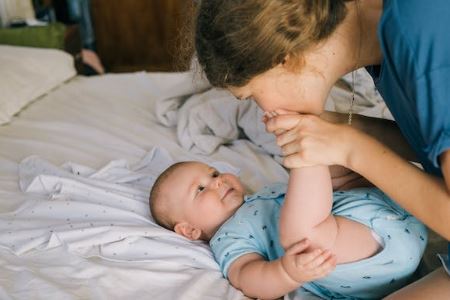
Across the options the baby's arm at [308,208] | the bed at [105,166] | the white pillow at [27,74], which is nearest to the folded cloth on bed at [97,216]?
the bed at [105,166]

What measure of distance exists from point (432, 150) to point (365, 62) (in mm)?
265

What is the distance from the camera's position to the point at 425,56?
70 cm

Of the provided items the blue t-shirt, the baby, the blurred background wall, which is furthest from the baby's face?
the blurred background wall

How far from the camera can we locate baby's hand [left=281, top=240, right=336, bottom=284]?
84cm

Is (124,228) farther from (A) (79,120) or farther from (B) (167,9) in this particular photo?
(B) (167,9)

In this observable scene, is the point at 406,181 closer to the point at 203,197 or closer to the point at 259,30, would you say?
the point at 259,30

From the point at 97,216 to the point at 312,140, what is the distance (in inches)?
24.4

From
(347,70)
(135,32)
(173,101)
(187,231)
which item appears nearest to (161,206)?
(187,231)

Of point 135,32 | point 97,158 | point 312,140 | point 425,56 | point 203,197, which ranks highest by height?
point 425,56

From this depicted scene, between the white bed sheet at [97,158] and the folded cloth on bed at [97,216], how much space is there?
0.01 meters

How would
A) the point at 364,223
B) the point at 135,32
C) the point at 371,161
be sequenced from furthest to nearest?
the point at 135,32 → the point at 364,223 → the point at 371,161

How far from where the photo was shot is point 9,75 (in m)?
2.00

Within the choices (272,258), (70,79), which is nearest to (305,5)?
(272,258)

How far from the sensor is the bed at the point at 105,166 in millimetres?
1019
